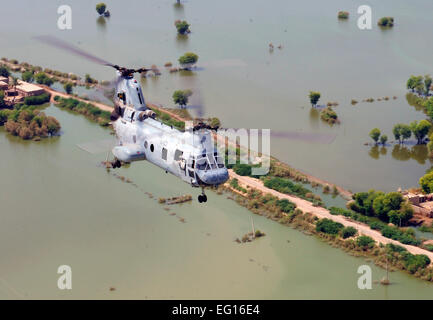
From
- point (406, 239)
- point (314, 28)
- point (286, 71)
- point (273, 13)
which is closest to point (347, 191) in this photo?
point (406, 239)

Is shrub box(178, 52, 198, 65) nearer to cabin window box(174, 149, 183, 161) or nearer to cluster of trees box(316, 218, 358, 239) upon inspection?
cluster of trees box(316, 218, 358, 239)

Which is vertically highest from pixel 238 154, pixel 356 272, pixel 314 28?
pixel 314 28

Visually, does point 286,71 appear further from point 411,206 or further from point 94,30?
point 411,206

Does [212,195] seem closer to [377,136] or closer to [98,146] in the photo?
[377,136]

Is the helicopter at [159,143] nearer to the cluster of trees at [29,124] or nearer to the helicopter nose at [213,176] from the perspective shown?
the helicopter nose at [213,176]

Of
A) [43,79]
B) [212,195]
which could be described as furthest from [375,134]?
[43,79]
